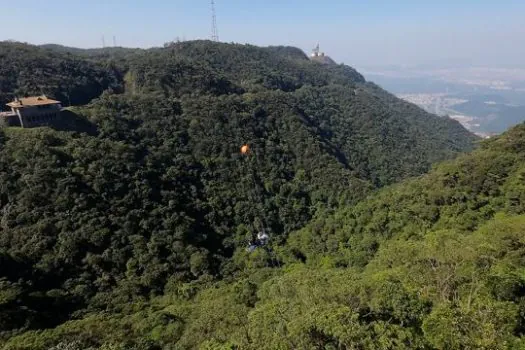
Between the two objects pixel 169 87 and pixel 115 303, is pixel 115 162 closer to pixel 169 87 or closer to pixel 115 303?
pixel 115 303

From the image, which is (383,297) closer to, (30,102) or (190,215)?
(190,215)

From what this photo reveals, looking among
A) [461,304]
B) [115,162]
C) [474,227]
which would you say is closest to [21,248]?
[115,162]

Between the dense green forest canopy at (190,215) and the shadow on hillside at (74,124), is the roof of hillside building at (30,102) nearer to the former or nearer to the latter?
the shadow on hillside at (74,124)

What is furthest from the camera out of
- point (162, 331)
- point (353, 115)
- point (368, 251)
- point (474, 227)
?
point (353, 115)

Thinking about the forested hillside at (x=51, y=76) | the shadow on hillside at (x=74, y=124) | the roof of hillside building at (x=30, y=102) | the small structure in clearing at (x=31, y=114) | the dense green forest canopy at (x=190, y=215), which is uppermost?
the forested hillside at (x=51, y=76)

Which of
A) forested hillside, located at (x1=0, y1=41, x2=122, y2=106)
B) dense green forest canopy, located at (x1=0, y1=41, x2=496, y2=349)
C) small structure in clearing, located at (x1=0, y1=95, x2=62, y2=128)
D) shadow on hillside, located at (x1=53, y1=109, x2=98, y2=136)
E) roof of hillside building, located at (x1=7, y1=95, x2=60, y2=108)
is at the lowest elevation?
dense green forest canopy, located at (x1=0, y1=41, x2=496, y2=349)

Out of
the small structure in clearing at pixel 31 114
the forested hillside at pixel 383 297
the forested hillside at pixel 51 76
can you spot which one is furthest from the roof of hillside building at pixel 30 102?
the forested hillside at pixel 383 297

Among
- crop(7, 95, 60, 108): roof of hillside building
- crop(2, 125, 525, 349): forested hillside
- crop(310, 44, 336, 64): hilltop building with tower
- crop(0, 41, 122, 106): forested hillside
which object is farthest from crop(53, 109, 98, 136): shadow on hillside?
crop(310, 44, 336, 64): hilltop building with tower

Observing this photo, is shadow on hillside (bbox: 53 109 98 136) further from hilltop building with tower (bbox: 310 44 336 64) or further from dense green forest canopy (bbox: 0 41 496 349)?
hilltop building with tower (bbox: 310 44 336 64)

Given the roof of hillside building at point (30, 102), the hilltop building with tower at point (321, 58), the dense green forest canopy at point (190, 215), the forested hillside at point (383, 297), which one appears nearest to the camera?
the forested hillside at point (383, 297)
